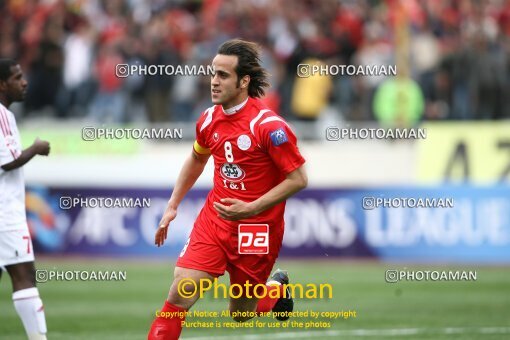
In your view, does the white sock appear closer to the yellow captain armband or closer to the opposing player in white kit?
the opposing player in white kit

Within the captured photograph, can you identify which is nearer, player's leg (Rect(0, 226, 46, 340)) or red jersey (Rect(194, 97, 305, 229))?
red jersey (Rect(194, 97, 305, 229))

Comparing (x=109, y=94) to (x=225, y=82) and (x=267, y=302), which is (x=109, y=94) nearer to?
(x=267, y=302)

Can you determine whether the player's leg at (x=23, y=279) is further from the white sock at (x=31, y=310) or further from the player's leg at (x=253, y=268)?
the player's leg at (x=253, y=268)

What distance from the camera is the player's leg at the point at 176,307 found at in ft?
29.7

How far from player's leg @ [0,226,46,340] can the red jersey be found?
5.85 ft

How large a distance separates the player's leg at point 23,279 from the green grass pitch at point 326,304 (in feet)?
6.24

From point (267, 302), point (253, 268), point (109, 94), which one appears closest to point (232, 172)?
point (253, 268)

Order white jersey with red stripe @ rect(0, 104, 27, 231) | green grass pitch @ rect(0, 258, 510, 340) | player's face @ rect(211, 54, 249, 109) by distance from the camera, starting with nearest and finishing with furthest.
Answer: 1. player's face @ rect(211, 54, 249, 109)
2. white jersey with red stripe @ rect(0, 104, 27, 231)
3. green grass pitch @ rect(0, 258, 510, 340)

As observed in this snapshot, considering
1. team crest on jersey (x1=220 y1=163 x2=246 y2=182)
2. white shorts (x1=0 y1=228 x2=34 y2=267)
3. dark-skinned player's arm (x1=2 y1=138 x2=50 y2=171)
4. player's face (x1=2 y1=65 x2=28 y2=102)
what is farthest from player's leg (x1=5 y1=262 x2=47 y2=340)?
team crest on jersey (x1=220 y1=163 x2=246 y2=182)

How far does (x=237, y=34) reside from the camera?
2244 centimetres

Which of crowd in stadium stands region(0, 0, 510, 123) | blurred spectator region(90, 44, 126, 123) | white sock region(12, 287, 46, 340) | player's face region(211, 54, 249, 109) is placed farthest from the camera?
blurred spectator region(90, 44, 126, 123)

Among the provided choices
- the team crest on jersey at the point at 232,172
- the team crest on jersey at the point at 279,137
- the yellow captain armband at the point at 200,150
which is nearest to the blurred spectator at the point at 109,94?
the yellow captain armband at the point at 200,150

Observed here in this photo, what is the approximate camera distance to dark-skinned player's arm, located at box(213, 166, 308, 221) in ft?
29.5

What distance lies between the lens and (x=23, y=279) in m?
10.1
